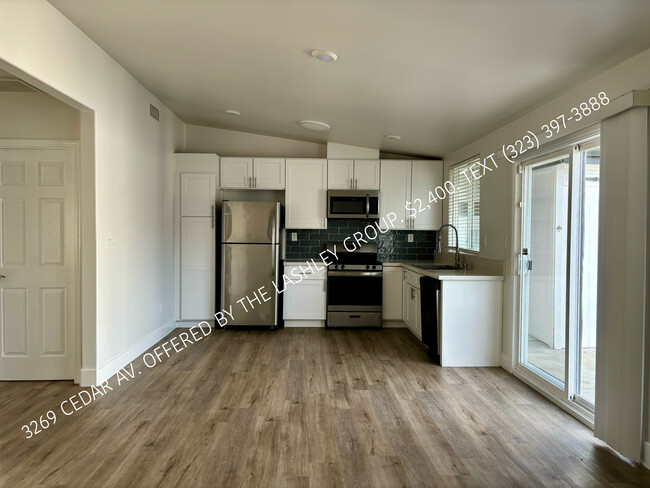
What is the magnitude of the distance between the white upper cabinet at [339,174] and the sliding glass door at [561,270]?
238 centimetres

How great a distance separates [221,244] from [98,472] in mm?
3250

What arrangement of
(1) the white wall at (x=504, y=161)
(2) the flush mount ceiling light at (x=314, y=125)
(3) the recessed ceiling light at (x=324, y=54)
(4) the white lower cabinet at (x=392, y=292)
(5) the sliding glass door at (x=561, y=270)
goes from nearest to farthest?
(1) the white wall at (x=504, y=161), (3) the recessed ceiling light at (x=324, y=54), (5) the sliding glass door at (x=561, y=270), (2) the flush mount ceiling light at (x=314, y=125), (4) the white lower cabinet at (x=392, y=292)

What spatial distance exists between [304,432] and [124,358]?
2.07 metres

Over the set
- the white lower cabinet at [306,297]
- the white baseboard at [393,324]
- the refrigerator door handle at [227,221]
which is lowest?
the white baseboard at [393,324]

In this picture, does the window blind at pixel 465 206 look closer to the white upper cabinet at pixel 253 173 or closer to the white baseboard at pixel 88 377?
the white upper cabinet at pixel 253 173

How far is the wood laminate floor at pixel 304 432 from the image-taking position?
2.05 meters

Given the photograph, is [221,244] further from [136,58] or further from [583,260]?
[583,260]

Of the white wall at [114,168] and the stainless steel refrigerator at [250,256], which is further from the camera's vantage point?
the stainless steel refrigerator at [250,256]

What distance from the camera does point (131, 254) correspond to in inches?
149

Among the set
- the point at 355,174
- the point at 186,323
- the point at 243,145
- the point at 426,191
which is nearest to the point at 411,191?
the point at 426,191

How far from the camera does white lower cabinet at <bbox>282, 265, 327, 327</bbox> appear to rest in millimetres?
5211

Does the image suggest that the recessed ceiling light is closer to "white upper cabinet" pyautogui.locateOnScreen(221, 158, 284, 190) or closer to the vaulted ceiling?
the vaulted ceiling

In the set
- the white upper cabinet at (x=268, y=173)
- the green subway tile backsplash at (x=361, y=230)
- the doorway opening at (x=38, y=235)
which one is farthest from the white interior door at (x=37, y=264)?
the green subway tile backsplash at (x=361, y=230)

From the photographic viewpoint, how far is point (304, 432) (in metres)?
2.50
